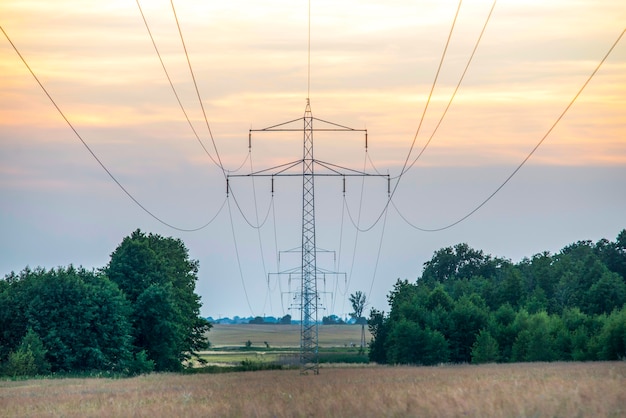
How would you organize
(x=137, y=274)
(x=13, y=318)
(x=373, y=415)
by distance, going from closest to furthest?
(x=373, y=415)
(x=13, y=318)
(x=137, y=274)

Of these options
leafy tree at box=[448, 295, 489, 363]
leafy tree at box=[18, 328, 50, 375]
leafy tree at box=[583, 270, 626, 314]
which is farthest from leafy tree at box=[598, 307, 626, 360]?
leafy tree at box=[18, 328, 50, 375]

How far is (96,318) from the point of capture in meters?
104

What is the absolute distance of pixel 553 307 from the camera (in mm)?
168875

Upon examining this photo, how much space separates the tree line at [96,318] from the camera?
102m

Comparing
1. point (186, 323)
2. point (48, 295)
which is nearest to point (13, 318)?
point (48, 295)

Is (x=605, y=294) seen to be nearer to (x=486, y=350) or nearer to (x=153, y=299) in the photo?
(x=486, y=350)

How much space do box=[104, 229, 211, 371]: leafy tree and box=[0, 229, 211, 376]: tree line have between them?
9 cm

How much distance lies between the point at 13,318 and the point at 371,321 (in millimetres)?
78436

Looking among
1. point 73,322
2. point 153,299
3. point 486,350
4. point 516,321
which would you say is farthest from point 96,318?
point 516,321

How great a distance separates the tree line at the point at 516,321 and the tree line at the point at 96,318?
29648mm

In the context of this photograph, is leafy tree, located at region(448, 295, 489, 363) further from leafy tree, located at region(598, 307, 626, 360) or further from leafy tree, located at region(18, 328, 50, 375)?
leafy tree, located at region(18, 328, 50, 375)

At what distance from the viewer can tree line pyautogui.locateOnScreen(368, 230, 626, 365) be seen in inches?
4190

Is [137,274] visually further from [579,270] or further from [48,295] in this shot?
[579,270]

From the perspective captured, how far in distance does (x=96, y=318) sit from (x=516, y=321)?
44.8m
